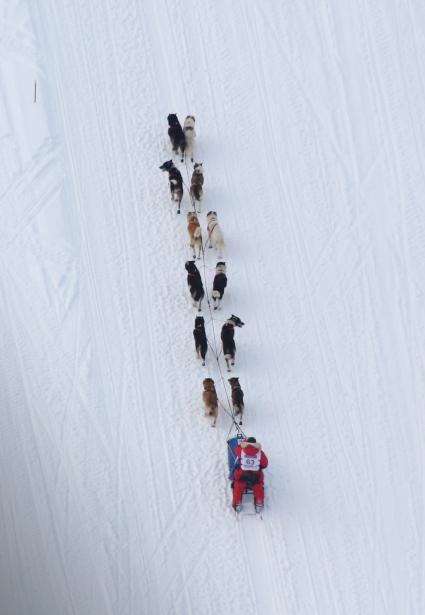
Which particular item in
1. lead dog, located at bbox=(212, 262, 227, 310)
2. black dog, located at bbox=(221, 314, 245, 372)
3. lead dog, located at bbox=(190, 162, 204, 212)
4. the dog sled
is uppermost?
lead dog, located at bbox=(190, 162, 204, 212)

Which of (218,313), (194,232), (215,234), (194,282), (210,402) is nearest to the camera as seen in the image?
(210,402)

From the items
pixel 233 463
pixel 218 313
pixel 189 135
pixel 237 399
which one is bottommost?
pixel 233 463

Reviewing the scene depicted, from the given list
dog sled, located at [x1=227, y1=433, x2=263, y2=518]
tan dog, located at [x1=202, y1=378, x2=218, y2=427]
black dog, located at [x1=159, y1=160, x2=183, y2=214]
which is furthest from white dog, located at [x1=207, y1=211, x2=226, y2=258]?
dog sled, located at [x1=227, y1=433, x2=263, y2=518]

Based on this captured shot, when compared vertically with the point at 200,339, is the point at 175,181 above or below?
above

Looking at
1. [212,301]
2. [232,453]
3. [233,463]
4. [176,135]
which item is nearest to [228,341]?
[212,301]

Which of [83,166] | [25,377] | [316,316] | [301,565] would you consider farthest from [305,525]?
[83,166]

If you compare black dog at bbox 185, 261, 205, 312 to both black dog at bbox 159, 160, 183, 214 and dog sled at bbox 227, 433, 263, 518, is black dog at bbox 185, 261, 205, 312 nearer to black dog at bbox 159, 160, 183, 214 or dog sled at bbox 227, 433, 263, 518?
black dog at bbox 159, 160, 183, 214

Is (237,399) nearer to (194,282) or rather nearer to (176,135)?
(194,282)
